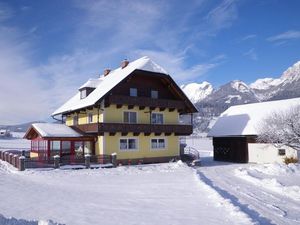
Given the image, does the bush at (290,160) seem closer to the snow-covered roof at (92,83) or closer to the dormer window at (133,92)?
the dormer window at (133,92)

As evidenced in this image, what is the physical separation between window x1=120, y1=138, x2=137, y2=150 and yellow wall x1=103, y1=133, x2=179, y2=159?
0.99 ft

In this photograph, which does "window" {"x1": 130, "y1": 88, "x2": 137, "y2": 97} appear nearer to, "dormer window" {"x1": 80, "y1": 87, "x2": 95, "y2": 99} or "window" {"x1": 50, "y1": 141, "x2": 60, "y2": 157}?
"dormer window" {"x1": 80, "y1": 87, "x2": 95, "y2": 99}

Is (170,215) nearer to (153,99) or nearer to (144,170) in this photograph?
(144,170)

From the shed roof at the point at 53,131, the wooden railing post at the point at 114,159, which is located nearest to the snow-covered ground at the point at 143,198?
the wooden railing post at the point at 114,159

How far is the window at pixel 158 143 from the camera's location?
3531 cm

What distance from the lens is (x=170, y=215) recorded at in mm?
13289

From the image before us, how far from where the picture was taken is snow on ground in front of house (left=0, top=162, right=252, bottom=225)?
1270cm

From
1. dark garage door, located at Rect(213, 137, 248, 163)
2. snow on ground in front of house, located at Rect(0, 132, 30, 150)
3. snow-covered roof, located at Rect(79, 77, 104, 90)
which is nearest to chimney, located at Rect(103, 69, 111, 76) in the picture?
snow-covered roof, located at Rect(79, 77, 104, 90)

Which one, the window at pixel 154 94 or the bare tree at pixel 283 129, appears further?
the window at pixel 154 94

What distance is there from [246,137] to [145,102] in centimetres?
1189

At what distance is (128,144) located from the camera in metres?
33.6

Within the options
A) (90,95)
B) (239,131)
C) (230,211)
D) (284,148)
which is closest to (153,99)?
(90,95)

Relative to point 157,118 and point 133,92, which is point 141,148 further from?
point 133,92

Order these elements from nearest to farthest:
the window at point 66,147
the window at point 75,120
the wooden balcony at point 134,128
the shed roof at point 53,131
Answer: the shed roof at point 53,131, the wooden balcony at point 134,128, the window at point 66,147, the window at point 75,120
